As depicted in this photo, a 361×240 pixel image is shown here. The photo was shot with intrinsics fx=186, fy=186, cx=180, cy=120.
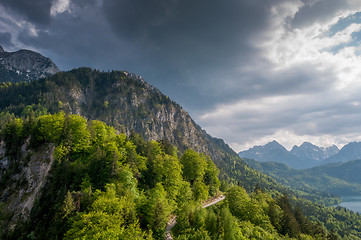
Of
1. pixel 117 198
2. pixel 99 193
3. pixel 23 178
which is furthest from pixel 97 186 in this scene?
pixel 23 178

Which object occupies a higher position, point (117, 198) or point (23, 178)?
point (23, 178)

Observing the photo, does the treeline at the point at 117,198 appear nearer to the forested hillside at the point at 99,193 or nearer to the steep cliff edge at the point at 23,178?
the forested hillside at the point at 99,193

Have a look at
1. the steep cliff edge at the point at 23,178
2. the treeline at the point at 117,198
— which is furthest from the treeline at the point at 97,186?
the steep cliff edge at the point at 23,178

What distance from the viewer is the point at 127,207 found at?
3275cm

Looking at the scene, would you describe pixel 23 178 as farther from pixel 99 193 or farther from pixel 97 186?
pixel 99 193

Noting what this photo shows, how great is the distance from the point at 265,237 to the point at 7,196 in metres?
58.5

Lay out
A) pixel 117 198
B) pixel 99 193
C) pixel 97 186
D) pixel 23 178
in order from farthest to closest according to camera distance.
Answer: pixel 23 178, pixel 97 186, pixel 99 193, pixel 117 198

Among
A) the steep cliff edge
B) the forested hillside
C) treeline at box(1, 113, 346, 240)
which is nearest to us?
treeline at box(1, 113, 346, 240)

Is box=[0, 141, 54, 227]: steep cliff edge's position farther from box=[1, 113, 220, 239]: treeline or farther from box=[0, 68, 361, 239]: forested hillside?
box=[1, 113, 220, 239]: treeline

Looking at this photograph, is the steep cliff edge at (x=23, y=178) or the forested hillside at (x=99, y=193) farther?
the steep cliff edge at (x=23, y=178)

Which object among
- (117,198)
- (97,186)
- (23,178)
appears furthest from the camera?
(23,178)

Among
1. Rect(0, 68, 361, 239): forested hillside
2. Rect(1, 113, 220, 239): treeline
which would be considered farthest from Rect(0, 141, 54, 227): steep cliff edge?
Rect(1, 113, 220, 239): treeline

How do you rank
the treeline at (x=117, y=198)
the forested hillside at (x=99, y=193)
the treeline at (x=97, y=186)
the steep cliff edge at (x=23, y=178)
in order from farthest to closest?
the steep cliff edge at (x=23, y=178)
the forested hillside at (x=99, y=193)
the treeline at (x=117, y=198)
the treeline at (x=97, y=186)

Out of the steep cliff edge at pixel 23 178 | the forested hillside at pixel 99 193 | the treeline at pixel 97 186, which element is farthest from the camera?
the steep cliff edge at pixel 23 178
